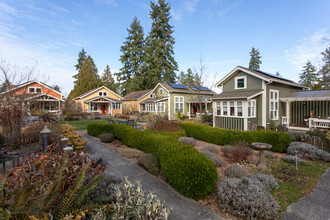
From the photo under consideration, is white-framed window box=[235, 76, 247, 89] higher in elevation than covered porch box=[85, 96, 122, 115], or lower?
higher

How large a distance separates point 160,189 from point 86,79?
3851 cm

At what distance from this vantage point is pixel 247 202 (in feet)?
9.91

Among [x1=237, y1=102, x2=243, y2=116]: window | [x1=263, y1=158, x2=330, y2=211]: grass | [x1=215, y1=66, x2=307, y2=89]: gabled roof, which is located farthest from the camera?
[x1=237, y1=102, x2=243, y2=116]: window

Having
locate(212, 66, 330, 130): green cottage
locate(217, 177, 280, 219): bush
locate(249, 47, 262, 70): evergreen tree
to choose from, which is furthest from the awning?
locate(249, 47, 262, 70): evergreen tree

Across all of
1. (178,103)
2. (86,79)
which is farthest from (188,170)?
(86,79)

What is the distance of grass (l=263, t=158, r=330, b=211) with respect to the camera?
3742mm

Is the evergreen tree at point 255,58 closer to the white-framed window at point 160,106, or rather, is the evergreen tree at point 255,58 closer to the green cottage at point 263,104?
the green cottage at point 263,104

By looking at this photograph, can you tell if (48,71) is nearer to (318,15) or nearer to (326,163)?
(326,163)

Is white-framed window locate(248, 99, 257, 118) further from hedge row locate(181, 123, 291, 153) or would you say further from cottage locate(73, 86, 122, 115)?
cottage locate(73, 86, 122, 115)

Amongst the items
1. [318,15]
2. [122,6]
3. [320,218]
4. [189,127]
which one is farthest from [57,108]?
[318,15]

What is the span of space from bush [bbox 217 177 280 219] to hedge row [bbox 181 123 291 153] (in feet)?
15.4

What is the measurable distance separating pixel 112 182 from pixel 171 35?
36097mm

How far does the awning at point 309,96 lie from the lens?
1181 cm

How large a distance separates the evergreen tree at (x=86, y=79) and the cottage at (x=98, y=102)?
22.6 ft
